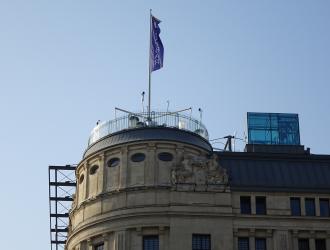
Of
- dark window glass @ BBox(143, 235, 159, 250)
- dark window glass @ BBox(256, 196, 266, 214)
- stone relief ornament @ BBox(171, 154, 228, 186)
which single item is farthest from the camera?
dark window glass @ BBox(256, 196, 266, 214)

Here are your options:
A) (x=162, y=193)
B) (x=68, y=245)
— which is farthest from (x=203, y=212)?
(x=68, y=245)

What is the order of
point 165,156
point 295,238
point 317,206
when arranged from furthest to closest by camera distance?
point 165,156, point 317,206, point 295,238

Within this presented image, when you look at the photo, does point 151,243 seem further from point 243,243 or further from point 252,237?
point 252,237

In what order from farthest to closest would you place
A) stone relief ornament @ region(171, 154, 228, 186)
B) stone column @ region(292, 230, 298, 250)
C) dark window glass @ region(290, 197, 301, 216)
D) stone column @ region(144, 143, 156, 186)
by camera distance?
dark window glass @ region(290, 197, 301, 216), stone relief ornament @ region(171, 154, 228, 186), stone column @ region(144, 143, 156, 186), stone column @ region(292, 230, 298, 250)

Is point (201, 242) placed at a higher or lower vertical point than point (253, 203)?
lower

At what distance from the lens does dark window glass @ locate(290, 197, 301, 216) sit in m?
71.1

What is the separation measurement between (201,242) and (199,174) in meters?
6.48

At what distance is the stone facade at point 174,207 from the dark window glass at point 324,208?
681 mm

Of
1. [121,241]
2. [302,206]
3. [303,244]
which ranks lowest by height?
[121,241]

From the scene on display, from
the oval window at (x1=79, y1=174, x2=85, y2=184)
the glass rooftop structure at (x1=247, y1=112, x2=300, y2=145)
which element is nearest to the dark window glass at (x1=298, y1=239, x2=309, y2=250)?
the glass rooftop structure at (x1=247, y1=112, x2=300, y2=145)

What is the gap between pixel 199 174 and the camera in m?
71.1

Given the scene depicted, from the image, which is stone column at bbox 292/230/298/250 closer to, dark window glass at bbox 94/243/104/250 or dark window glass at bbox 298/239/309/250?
dark window glass at bbox 298/239/309/250

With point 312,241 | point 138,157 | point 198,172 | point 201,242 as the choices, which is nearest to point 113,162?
point 138,157

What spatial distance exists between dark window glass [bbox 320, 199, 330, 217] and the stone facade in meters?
0.68
